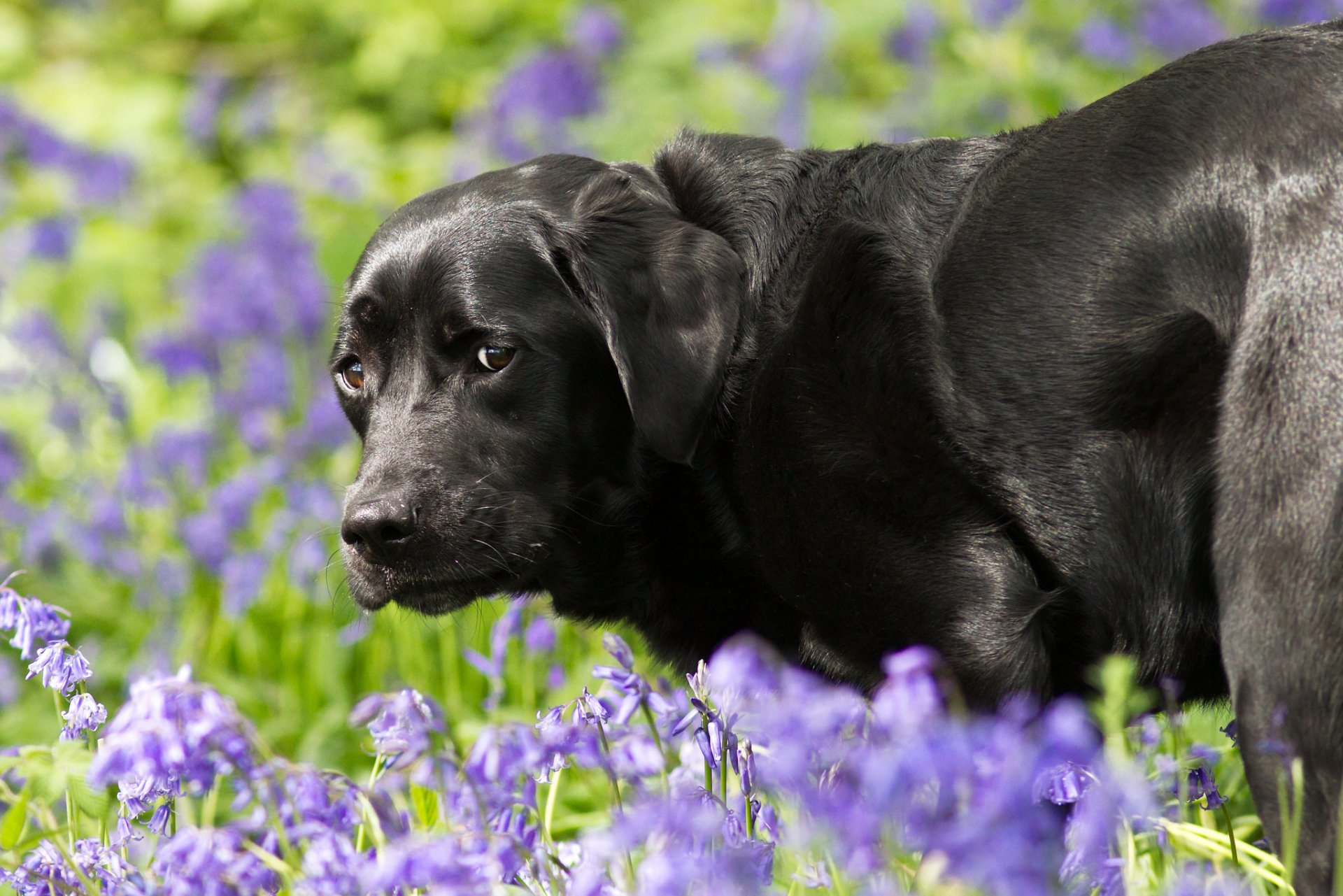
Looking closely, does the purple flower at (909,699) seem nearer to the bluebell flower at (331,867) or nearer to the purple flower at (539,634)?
the bluebell flower at (331,867)

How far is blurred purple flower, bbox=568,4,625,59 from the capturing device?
6324 mm

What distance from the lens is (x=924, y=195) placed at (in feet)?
8.39

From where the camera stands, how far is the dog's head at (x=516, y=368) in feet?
8.41

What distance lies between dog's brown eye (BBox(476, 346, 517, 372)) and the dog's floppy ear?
7.3 inches

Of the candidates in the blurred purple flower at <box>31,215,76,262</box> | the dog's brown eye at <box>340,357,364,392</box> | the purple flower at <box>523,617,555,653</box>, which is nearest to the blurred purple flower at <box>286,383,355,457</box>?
the blurred purple flower at <box>31,215,76,262</box>

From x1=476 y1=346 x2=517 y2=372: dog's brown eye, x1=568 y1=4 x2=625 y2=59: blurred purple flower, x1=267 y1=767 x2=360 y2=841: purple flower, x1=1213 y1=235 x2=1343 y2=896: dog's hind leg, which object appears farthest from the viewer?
x1=568 y1=4 x2=625 y2=59: blurred purple flower

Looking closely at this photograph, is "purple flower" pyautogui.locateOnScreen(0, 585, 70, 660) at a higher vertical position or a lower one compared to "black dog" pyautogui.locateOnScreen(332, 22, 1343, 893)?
lower

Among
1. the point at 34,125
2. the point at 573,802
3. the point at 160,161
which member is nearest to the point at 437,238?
the point at 573,802

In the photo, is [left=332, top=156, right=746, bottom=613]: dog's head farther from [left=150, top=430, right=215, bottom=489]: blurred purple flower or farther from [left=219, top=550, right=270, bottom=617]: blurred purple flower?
[left=150, top=430, right=215, bottom=489]: blurred purple flower

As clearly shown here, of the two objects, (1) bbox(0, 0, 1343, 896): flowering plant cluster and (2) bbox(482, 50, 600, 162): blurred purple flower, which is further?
(2) bbox(482, 50, 600, 162): blurred purple flower

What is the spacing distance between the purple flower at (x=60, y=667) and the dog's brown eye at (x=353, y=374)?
0.98 meters

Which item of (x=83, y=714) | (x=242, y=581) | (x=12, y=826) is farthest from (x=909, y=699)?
(x=242, y=581)

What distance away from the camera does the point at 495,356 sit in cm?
267

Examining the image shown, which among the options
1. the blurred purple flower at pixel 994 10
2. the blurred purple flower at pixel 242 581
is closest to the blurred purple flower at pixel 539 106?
the blurred purple flower at pixel 994 10
